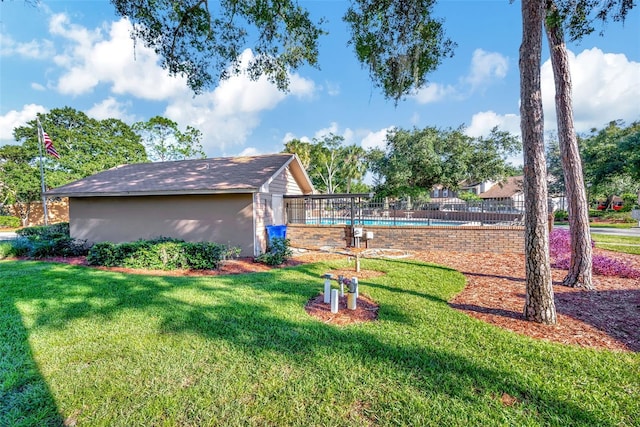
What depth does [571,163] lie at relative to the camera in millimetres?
5750

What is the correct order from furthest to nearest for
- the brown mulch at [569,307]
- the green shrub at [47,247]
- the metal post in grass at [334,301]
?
the green shrub at [47,247] < the metal post in grass at [334,301] < the brown mulch at [569,307]

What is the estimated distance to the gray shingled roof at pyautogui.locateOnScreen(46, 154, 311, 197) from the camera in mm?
9547

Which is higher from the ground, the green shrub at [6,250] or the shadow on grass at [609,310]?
the green shrub at [6,250]

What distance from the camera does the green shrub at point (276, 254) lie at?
838 cm

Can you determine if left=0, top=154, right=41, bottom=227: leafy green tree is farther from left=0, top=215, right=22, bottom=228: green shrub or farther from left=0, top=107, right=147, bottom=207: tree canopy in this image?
left=0, top=215, right=22, bottom=228: green shrub

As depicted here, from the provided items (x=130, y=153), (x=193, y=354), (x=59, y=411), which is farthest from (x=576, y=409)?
(x=130, y=153)

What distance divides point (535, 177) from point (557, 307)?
2.30m

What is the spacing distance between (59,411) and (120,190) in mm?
9871

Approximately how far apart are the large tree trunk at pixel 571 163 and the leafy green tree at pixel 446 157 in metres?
21.7

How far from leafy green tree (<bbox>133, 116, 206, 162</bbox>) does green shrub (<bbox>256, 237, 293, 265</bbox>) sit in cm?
2311

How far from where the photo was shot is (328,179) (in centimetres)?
4200

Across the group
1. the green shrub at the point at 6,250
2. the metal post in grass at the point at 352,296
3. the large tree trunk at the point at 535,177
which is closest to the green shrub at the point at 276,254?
the metal post in grass at the point at 352,296

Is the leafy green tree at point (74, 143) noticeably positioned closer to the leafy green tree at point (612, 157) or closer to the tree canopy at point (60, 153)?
the tree canopy at point (60, 153)

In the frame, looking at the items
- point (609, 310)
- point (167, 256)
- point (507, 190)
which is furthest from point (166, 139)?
point (507, 190)
